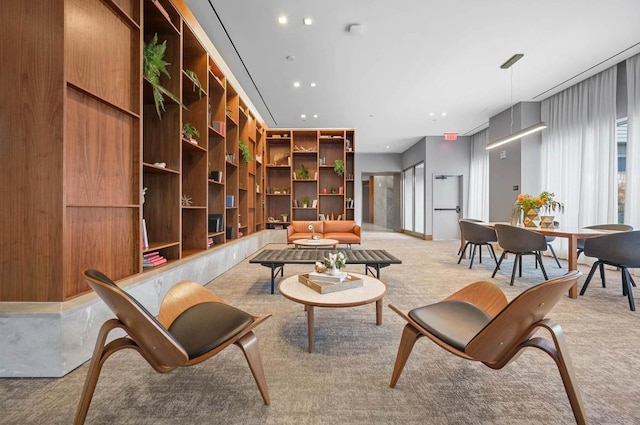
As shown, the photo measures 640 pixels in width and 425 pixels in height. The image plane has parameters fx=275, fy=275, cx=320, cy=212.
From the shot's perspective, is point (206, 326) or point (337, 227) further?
point (337, 227)

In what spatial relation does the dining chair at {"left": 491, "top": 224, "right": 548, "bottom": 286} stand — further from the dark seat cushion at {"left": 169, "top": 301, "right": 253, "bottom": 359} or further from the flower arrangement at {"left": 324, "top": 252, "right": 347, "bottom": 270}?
the dark seat cushion at {"left": 169, "top": 301, "right": 253, "bottom": 359}

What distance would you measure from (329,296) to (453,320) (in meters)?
0.76

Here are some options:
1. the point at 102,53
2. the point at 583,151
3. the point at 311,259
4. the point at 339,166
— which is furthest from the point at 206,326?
the point at 583,151

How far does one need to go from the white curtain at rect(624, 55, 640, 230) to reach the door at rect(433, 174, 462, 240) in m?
4.49

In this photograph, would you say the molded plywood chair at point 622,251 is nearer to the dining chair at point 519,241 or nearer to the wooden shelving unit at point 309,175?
the dining chair at point 519,241

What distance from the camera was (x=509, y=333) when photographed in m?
1.16

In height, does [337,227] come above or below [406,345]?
above

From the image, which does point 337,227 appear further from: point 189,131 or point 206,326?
point 206,326

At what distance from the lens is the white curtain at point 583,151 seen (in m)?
4.41

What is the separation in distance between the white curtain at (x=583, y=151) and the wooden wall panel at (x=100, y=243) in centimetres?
657

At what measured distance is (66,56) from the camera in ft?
5.61

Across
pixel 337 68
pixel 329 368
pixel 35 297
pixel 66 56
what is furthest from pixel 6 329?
pixel 337 68

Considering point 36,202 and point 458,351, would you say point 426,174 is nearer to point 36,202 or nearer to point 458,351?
point 458,351

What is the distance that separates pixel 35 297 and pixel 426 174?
8.68 meters
